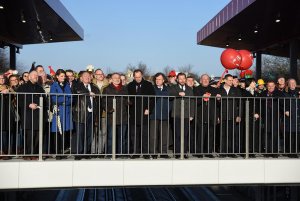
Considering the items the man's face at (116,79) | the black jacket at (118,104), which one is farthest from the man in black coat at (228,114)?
the man's face at (116,79)

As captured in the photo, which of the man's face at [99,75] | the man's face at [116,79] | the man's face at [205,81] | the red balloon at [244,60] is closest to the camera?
the man's face at [116,79]

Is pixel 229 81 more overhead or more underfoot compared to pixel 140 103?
more overhead

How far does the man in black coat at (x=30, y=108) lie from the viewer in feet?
23.5

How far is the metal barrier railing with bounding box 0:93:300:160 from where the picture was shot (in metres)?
7.28

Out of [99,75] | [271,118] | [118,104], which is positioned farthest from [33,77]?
[271,118]

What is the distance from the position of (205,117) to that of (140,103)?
126 centimetres

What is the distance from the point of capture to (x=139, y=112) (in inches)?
297

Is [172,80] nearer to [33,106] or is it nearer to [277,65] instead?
[33,106]

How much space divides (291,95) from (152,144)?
2736mm

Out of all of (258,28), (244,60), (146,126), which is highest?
(258,28)

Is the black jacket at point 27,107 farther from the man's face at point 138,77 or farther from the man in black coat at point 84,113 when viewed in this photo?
the man's face at point 138,77

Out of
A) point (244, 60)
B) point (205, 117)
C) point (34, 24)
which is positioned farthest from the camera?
point (34, 24)

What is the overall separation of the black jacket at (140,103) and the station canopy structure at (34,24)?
664 centimetres

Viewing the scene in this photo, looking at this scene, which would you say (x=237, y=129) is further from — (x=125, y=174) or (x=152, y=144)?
(x=125, y=174)
